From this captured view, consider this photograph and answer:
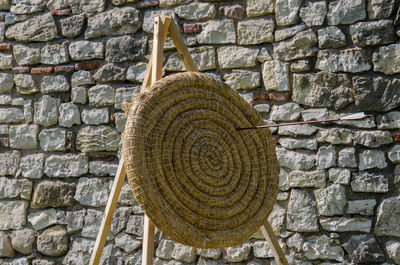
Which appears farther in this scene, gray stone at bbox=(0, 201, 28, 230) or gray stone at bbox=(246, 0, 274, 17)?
gray stone at bbox=(0, 201, 28, 230)

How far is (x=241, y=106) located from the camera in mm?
2605

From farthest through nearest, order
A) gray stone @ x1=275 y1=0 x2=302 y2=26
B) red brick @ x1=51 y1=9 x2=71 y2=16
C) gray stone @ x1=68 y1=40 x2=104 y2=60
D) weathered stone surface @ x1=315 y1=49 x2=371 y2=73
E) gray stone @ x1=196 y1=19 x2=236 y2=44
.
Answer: red brick @ x1=51 y1=9 x2=71 y2=16, gray stone @ x1=68 y1=40 x2=104 y2=60, gray stone @ x1=196 y1=19 x2=236 y2=44, gray stone @ x1=275 y1=0 x2=302 y2=26, weathered stone surface @ x1=315 y1=49 x2=371 y2=73

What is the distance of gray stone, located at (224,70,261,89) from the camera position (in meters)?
3.33

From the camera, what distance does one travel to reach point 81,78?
3.70 metres

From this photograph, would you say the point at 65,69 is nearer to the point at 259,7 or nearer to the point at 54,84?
the point at 54,84

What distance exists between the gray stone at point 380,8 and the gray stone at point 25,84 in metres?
2.28

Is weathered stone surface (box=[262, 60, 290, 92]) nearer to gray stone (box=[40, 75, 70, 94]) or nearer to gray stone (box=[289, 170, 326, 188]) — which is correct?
gray stone (box=[289, 170, 326, 188])

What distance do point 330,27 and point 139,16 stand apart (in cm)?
126

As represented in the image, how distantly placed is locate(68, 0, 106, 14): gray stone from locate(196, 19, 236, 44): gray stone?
30.1 inches

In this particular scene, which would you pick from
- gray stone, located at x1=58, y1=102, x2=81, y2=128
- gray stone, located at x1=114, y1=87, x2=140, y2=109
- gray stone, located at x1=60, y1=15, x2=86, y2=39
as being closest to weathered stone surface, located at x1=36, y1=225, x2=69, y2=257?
gray stone, located at x1=58, y1=102, x2=81, y2=128

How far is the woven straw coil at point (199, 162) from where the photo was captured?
216 cm

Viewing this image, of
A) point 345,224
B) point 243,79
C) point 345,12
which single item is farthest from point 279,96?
point 345,224

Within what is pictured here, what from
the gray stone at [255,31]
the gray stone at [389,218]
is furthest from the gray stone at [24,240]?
the gray stone at [389,218]

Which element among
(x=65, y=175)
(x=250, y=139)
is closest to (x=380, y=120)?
(x=250, y=139)
